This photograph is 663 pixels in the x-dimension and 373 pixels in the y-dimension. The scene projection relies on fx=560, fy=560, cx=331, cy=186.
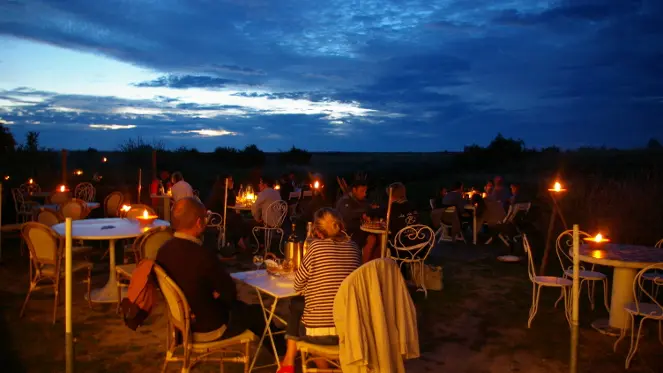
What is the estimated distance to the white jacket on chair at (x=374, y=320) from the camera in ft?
10.2

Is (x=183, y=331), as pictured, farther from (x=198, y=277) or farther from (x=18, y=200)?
(x=18, y=200)

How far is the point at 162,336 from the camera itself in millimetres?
5016

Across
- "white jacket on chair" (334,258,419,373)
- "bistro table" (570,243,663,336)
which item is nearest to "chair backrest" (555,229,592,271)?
"bistro table" (570,243,663,336)

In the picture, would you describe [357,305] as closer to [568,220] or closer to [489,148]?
[568,220]

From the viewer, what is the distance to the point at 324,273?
3.52m

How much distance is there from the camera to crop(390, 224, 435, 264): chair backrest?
6.68m

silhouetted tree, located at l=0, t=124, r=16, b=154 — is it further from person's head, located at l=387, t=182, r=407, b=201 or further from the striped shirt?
the striped shirt

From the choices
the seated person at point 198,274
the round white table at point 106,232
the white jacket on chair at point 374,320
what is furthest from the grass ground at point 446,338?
the white jacket on chair at point 374,320

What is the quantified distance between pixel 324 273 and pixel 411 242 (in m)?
3.44

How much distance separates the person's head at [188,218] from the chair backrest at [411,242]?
359 cm

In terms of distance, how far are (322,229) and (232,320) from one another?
85cm

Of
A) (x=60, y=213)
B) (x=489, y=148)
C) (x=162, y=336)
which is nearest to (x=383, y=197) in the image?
(x=60, y=213)

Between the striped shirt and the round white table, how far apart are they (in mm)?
2691

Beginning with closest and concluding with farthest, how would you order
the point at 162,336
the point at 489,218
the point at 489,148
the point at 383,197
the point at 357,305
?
the point at 357,305
the point at 162,336
the point at 489,218
the point at 383,197
the point at 489,148
